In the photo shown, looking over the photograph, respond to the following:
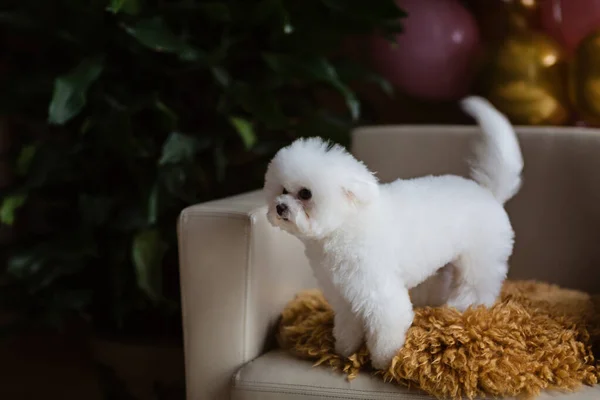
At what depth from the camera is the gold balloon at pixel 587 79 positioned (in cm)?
142

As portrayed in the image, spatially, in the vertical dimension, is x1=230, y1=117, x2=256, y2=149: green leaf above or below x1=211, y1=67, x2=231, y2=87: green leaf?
below

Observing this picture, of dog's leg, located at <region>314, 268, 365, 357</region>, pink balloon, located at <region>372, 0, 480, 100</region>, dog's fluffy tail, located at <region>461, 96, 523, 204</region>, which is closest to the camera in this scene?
dog's leg, located at <region>314, 268, 365, 357</region>

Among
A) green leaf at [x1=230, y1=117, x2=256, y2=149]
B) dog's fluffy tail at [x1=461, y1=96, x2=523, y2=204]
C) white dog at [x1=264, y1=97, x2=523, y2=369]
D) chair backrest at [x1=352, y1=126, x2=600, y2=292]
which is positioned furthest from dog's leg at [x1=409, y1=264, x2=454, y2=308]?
green leaf at [x1=230, y1=117, x2=256, y2=149]

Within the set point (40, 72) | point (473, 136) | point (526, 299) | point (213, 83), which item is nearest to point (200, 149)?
point (213, 83)

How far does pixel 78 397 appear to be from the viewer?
72.3 inches

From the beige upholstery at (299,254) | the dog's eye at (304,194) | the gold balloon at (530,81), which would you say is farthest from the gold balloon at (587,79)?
the dog's eye at (304,194)

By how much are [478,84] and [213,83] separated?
25.8 inches

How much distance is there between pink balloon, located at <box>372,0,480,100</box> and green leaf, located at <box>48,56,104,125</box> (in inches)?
27.8

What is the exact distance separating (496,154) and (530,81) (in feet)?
1.31

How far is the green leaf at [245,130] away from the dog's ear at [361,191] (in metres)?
0.56

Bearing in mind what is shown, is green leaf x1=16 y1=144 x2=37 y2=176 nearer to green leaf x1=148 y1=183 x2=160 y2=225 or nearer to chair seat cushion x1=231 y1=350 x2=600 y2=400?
green leaf x1=148 y1=183 x2=160 y2=225

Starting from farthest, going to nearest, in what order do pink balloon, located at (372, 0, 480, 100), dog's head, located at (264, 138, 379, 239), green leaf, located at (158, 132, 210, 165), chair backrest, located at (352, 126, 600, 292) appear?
pink balloon, located at (372, 0, 480, 100), green leaf, located at (158, 132, 210, 165), chair backrest, located at (352, 126, 600, 292), dog's head, located at (264, 138, 379, 239)

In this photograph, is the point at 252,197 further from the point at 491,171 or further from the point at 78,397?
the point at 78,397

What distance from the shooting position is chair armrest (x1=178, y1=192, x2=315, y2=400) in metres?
1.10
